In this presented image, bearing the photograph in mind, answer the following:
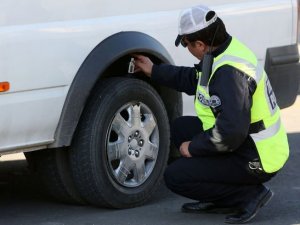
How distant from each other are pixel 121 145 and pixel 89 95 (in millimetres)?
362

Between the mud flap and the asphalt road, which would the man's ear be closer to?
the asphalt road

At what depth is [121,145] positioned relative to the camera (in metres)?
5.36

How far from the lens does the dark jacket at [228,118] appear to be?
15.7ft

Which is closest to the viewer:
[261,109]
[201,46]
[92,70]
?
[261,109]

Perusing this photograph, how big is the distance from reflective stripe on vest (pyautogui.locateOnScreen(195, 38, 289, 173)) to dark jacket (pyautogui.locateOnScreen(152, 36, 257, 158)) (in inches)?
1.7

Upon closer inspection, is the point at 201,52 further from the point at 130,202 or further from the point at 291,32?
the point at 291,32

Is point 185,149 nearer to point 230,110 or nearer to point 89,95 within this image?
point 230,110

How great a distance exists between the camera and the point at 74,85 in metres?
5.07

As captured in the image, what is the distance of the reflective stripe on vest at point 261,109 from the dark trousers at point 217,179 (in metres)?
0.11

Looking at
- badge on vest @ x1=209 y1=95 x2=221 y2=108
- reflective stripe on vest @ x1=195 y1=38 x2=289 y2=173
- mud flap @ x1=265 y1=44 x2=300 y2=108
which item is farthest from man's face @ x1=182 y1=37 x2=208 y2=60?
mud flap @ x1=265 y1=44 x2=300 y2=108

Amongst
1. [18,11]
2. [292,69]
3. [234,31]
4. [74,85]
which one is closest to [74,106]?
[74,85]

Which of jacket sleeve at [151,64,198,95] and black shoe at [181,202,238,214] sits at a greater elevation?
jacket sleeve at [151,64,198,95]

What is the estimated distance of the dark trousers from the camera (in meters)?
5.02

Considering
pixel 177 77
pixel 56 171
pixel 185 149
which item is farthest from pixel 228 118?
pixel 56 171
